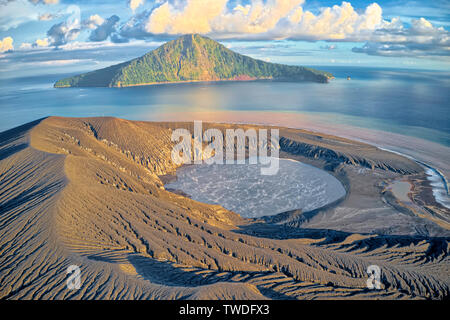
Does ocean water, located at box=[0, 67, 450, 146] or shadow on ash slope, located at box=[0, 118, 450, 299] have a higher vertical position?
shadow on ash slope, located at box=[0, 118, 450, 299]

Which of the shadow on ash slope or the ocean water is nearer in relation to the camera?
the shadow on ash slope

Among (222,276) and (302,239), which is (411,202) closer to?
(302,239)

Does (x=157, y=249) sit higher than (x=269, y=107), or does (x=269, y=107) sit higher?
(x=157, y=249)

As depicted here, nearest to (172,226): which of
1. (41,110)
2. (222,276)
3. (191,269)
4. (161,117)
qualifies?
(191,269)

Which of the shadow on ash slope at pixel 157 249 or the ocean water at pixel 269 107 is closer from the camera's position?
the shadow on ash slope at pixel 157 249

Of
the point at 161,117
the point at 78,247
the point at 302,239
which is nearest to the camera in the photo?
the point at 78,247

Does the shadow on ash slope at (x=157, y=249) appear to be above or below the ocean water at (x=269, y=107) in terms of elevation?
above

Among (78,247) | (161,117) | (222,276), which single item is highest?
(78,247)

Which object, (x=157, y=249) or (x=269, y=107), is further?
(x=269, y=107)
